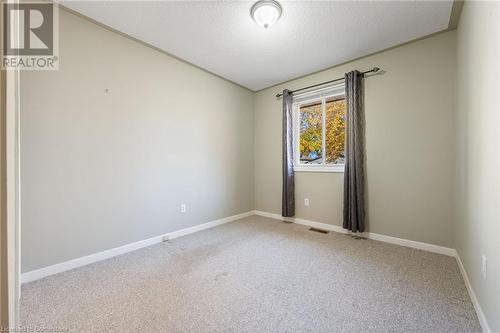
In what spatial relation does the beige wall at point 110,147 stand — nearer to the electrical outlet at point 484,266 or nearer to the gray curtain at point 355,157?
the gray curtain at point 355,157

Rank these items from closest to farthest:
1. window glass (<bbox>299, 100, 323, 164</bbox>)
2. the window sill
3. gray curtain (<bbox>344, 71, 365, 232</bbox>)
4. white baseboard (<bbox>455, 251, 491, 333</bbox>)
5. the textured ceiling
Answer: white baseboard (<bbox>455, 251, 491, 333</bbox>) < the textured ceiling < gray curtain (<bbox>344, 71, 365, 232</bbox>) < the window sill < window glass (<bbox>299, 100, 323, 164</bbox>)

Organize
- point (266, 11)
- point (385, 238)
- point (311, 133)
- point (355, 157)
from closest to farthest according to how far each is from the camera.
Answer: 1. point (266, 11)
2. point (385, 238)
3. point (355, 157)
4. point (311, 133)

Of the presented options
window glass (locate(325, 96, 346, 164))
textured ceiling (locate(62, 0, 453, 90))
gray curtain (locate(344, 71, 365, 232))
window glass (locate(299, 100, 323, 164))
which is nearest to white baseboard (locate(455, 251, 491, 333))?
gray curtain (locate(344, 71, 365, 232))

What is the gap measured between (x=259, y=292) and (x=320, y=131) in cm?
264

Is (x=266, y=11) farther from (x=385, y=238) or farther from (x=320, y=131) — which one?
(x=385, y=238)

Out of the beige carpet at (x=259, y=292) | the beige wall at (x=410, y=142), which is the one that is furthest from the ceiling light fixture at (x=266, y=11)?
the beige carpet at (x=259, y=292)

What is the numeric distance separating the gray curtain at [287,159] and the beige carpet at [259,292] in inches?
45.0

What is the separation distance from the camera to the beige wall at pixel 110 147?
192 centimetres

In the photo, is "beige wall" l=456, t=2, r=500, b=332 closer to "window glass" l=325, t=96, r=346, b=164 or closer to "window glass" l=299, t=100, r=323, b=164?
"window glass" l=325, t=96, r=346, b=164

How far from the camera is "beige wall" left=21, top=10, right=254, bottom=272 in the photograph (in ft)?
6.31

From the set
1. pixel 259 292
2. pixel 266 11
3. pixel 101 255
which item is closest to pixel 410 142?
pixel 266 11

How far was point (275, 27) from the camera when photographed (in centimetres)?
231

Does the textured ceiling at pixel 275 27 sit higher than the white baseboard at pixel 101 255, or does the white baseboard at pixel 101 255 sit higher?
the textured ceiling at pixel 275 27

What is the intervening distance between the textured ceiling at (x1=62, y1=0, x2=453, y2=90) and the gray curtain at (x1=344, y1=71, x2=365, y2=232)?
47 cm
